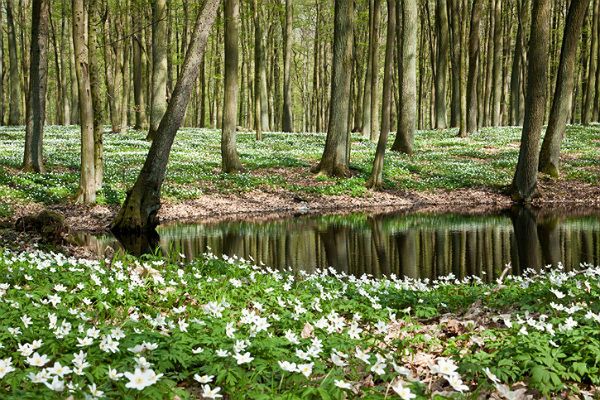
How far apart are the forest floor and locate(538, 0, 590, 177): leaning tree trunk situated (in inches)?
32.2

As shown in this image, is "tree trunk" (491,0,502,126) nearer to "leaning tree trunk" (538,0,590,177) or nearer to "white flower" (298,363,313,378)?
"leaning tree trunk" (538,0,590,177)

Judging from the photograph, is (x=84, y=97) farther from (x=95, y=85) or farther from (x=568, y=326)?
(x=568, y=326)

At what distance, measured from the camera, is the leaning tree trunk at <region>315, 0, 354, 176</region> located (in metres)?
21.5

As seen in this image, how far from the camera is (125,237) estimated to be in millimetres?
13086

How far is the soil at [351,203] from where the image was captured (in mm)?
17250

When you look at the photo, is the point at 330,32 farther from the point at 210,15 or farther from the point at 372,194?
the point at 210,15

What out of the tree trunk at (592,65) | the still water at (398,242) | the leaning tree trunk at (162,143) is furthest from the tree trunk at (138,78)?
the tree trunk at (592,65)

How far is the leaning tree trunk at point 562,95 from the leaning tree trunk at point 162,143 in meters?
13.4

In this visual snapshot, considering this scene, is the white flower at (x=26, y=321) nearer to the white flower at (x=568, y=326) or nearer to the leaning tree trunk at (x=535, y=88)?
the white flower at (x=568, y=326)

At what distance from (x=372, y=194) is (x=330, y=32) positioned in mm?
30797

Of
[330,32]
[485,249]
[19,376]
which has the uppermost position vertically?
[330,32]

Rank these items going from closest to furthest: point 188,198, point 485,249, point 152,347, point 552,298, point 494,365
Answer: point 152,347 → point 494,365 → point 552,298 → point 485,249 → point 188,198

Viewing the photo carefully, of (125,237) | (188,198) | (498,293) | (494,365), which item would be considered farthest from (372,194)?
(494,365)

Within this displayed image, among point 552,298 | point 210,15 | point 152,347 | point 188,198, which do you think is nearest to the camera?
point 152,347
